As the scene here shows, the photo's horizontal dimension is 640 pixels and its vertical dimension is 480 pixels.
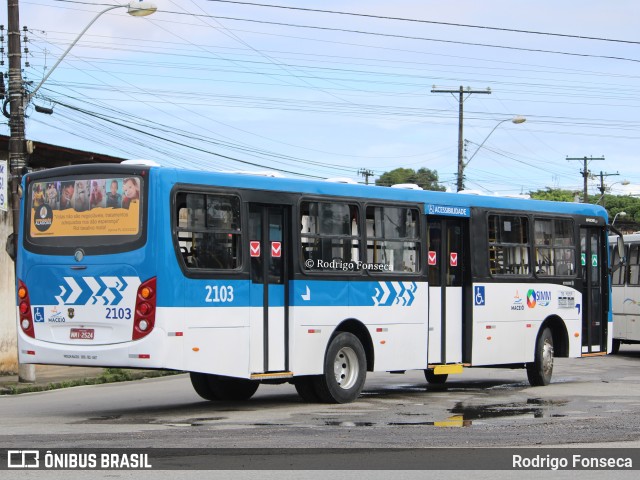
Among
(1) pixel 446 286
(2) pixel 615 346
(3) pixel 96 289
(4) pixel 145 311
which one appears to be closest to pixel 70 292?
(3) pixel 96 289

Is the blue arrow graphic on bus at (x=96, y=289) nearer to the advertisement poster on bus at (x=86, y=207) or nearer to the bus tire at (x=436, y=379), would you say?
the advertisement poster on bus at (x=86, y=207)

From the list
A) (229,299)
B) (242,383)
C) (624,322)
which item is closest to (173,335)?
(229,299)

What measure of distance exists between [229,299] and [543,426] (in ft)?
14.3

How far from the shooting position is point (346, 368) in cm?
1675

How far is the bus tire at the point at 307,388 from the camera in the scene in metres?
16.5

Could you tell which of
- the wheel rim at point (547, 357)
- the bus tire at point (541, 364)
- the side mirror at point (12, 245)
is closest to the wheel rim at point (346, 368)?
the bus tire at point (541, 364)

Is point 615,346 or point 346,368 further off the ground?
point 346,368

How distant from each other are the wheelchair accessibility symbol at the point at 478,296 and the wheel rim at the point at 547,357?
2139 mm

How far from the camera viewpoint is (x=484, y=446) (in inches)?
461

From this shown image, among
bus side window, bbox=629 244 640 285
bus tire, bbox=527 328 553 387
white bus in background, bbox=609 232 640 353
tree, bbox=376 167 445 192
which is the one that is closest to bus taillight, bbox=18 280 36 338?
bus tire, bbox=527 328 553 387

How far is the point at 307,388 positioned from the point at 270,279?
1.95 meters

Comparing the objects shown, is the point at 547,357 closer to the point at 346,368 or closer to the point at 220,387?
the point at 346,368

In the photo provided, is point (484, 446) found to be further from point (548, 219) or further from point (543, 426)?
point (548, 219)

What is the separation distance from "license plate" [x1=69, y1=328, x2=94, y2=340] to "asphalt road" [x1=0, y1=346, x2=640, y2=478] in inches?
41.7
